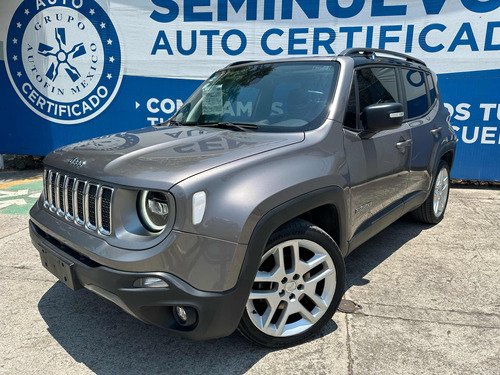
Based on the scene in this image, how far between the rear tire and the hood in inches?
105

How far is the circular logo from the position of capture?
291 inches

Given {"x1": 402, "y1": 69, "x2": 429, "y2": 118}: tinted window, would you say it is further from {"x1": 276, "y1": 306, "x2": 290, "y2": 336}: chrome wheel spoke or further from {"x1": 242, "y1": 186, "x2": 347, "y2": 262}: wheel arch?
{"x1": 276, "y1": 306, "x2": 290, "y2": 336}: chrome wheel spoke

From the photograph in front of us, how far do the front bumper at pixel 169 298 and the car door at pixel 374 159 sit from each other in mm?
1137

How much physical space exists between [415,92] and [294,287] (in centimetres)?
259

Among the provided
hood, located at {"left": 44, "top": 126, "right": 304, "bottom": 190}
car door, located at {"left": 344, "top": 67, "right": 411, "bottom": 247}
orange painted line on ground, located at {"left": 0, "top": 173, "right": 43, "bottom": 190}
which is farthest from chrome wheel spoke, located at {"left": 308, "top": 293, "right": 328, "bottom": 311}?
orange painted line on ground, located at {"left": 0, "top": 173, "right": 43, "bottom": 190}

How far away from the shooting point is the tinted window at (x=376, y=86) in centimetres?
296

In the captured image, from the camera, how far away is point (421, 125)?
12.2 feet

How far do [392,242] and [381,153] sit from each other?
4.90ft

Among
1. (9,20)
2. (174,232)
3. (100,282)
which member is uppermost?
(9,20)

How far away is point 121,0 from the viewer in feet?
23.5

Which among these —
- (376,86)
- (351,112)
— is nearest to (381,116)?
(351,112)

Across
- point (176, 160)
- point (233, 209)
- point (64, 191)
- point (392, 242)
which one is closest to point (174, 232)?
point (233, 209)

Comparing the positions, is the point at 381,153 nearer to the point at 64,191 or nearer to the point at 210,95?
the point at 210,95

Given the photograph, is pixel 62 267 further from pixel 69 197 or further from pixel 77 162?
pixel 77 162
